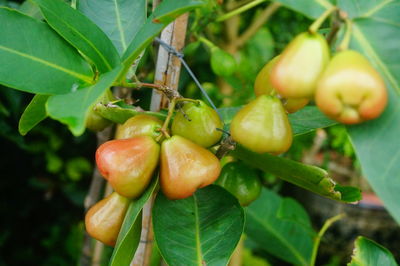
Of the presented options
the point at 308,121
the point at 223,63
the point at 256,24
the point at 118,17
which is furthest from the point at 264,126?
the point at 256,24

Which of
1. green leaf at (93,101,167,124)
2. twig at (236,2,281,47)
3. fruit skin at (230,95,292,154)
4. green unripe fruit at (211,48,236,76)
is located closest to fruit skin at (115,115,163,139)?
green leaf at (93,101,167,124)

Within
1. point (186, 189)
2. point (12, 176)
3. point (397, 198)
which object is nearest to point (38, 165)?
point (12, 176)

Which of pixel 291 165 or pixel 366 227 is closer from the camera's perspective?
pixel 291 165

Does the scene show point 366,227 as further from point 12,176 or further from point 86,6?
point 86,6

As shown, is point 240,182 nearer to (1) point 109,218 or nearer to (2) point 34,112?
(1) point 109,218

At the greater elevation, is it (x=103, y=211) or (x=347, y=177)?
(x=103, y=211)

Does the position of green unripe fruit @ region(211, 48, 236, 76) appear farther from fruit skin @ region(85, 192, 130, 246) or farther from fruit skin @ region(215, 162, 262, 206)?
fruit skin @ region(85, 192, 130, 246)

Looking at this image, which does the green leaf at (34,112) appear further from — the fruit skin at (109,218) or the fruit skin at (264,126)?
the fruit skin at (264,126)
